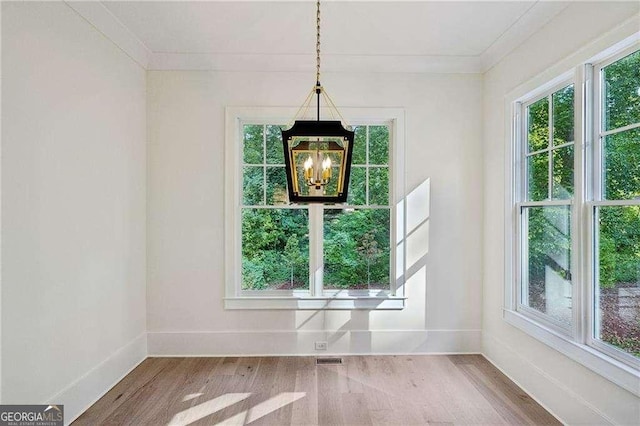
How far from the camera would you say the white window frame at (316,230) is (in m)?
3.56

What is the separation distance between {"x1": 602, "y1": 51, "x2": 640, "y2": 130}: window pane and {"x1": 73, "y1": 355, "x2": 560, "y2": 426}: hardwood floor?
6.60 ft

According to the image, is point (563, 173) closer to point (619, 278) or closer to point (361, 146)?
point (619, 278)

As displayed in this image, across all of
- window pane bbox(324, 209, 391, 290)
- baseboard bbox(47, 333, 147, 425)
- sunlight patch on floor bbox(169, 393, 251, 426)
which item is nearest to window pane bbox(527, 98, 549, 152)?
window pane bbox(324, 209, 391, 290)

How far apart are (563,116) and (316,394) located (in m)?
2.80

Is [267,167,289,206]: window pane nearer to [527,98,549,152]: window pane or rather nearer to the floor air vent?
the floor air vent

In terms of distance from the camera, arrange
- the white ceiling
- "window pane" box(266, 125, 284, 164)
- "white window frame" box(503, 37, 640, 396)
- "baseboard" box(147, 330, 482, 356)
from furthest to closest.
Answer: "window pane" box(266, 125, 284, 164) < "baseboard" box(147, 330, 482, 356) < the white ceiling < "white window frame" box(503, 37, 640, 396)

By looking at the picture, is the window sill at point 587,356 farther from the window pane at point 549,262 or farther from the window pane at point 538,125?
the window pane at point 538,125

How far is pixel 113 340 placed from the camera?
9.71 feet

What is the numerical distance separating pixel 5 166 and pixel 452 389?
3.36m

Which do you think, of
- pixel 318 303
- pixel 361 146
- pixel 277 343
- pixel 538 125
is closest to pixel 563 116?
pixel 538 125

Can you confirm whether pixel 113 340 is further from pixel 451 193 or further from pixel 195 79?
pixel 451 193

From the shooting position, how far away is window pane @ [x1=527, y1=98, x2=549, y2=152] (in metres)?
2.82

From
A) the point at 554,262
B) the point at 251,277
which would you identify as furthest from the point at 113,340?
the point at 554,262

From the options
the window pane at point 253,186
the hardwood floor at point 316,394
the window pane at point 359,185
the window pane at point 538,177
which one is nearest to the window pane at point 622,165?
the window pane at point 538,177
